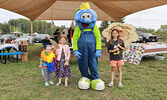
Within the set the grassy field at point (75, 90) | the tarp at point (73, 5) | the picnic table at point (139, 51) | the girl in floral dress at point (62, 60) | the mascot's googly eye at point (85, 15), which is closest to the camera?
the grassy field at point (75, 90)

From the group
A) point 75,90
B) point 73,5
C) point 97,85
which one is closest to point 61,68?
point 75,90

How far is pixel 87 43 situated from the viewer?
281 centimetres

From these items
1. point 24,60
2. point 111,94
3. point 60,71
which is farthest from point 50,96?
point 24,60

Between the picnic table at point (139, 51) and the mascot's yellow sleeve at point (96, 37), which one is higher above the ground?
the mascot's yellow sleeve at point (96, 37)

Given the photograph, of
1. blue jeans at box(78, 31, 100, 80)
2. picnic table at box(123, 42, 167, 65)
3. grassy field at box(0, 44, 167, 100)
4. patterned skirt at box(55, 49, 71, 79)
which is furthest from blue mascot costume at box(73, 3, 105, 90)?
picnic table at box(123, 42, 167, 65)

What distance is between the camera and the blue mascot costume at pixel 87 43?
111 inches

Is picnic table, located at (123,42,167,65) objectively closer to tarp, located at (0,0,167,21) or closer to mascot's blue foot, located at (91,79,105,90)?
tarp, located at (0,0,167,21)

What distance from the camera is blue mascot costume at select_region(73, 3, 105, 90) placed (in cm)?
281

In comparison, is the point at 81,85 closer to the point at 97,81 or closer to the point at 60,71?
the point at 97,81

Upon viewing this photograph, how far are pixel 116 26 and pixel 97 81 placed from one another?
4.31 feet

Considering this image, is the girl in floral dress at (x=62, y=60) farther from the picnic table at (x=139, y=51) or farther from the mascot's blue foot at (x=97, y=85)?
the picnic table at (x=139, y=51)

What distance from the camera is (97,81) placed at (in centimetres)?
284

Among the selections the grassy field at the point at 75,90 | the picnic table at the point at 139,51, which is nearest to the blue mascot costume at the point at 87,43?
the grassy field at the point at 75,90

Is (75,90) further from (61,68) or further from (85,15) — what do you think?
(85,15)
